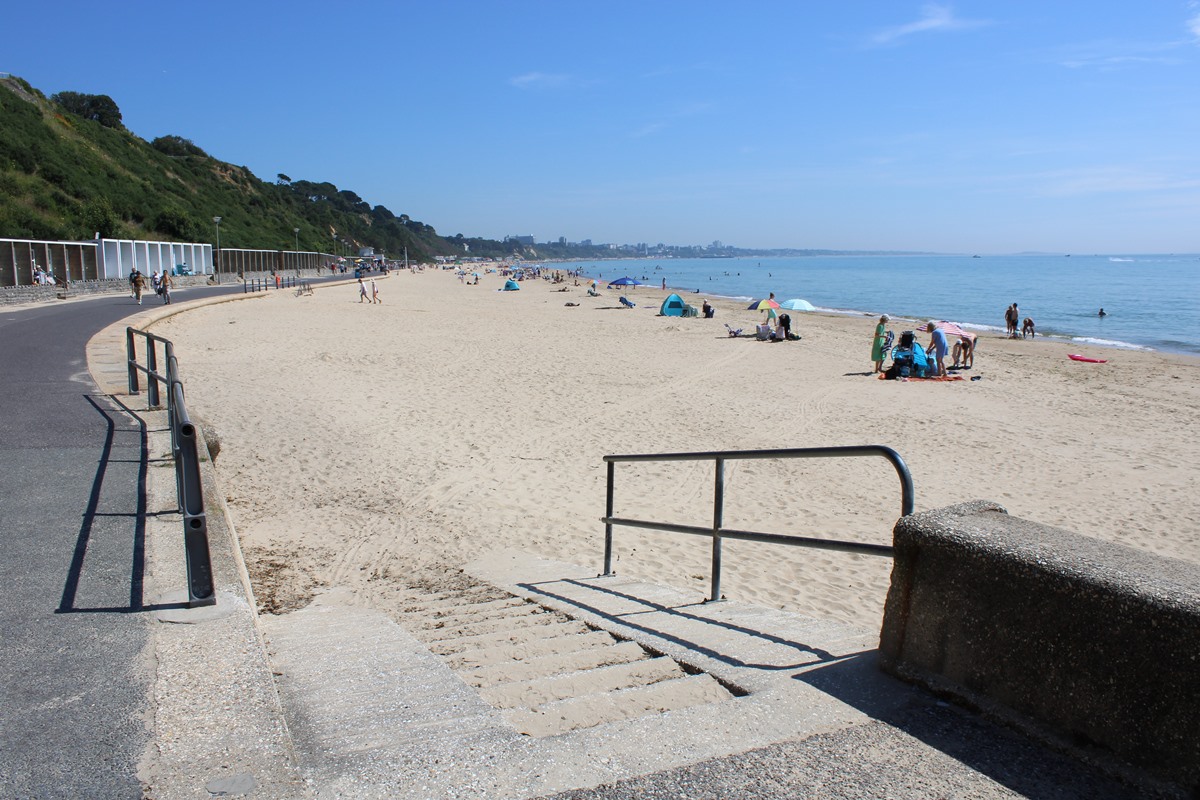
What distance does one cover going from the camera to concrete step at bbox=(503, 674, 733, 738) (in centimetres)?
289

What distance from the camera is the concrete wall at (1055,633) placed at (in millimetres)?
2168

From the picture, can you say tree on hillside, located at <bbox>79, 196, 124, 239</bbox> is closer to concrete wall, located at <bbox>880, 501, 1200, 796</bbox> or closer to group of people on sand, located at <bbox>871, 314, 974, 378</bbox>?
group of people on sand, located at <bbox>871, 314, 974, 378</bbox>

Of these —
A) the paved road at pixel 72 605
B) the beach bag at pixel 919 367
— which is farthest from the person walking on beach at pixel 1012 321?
the paved road at pixel 72 605

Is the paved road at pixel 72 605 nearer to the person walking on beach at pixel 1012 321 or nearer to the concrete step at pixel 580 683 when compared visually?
the concrete step at pixel 580 683

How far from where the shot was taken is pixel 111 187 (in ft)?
180

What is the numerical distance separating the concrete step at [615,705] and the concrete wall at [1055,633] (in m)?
0.68

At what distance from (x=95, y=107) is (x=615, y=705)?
3728 inches

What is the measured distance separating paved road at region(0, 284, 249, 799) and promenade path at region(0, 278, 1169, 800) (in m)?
0.01

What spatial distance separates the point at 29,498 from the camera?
17.2 ft

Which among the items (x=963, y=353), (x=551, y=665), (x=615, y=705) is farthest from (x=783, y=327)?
(x=615, y=705)

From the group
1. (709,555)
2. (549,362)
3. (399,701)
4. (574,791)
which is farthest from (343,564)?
(549,362)

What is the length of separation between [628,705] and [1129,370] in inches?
965

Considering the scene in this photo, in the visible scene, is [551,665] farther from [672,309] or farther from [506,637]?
[672,309]

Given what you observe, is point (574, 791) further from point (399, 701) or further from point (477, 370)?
point (477, 370)
